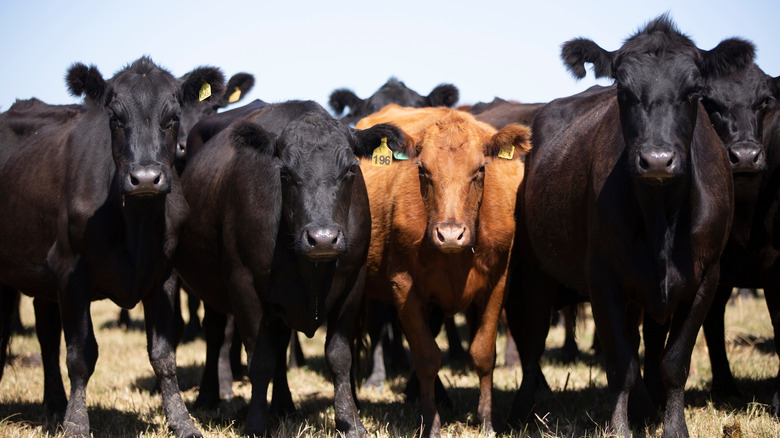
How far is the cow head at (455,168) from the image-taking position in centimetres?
557

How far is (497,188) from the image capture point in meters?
6.48

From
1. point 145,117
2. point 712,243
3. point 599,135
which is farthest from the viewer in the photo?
point 599,135

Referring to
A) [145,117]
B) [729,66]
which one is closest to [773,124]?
[729,66]

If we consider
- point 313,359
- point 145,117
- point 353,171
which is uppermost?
point 145,117

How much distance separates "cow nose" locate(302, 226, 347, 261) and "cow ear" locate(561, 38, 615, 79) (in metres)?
2.02

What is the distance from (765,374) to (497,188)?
3472mm

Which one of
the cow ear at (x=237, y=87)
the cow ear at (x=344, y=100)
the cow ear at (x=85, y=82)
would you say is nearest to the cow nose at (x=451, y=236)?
the cow ear at (x=85, y=82)

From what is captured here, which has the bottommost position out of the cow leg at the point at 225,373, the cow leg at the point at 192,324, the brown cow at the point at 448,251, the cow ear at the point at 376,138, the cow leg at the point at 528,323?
the cow leg at the point at 192,324

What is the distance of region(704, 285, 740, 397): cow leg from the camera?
692 centimetres

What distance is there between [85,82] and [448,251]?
2.84 m

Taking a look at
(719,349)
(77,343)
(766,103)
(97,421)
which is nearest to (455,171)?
(766,103)

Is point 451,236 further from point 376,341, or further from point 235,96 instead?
point 235,96

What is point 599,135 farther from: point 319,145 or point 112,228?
point 112,228

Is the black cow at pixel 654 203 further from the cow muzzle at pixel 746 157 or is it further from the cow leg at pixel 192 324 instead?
the cow leg at pixel 192 324
